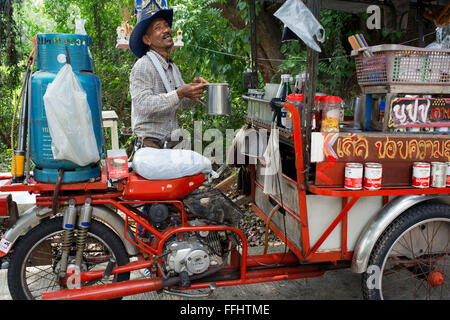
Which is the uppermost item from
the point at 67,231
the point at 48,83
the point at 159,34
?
the point at 159,34

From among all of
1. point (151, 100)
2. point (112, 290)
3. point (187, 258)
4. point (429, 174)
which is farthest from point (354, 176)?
point (112, 290)

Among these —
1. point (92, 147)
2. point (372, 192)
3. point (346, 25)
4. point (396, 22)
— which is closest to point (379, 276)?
point (372, 192)

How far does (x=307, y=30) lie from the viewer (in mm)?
2084

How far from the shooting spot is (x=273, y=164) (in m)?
2.61

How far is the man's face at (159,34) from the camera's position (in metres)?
2.87

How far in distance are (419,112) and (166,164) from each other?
5.62 ft

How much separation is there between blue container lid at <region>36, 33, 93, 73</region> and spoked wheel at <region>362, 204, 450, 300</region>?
7.69 feet

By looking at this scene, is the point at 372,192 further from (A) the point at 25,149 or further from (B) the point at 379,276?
(A) the point at 25,149

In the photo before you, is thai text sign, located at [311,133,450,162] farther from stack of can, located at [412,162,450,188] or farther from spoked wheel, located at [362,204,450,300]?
spoked wheel, located at [362,204,450,300]

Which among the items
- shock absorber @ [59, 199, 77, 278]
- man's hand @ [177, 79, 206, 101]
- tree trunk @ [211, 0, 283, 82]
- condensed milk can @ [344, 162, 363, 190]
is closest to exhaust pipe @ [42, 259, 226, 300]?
shock absorber @ [59, 199, 77, 278]

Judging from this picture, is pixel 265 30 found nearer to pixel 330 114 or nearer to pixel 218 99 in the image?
pixel 218 99

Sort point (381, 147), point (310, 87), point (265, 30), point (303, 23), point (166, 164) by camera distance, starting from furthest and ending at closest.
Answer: point (265, 30) → point (166, 164) → point (381, 147) → point (310, 87) → point (303, 23)

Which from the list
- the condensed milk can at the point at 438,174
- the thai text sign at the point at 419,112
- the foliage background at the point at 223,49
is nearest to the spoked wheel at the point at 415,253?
the condensed milk can at the point at 438,174

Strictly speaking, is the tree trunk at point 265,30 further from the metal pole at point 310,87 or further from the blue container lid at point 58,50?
the blue container lid at point 58,50
